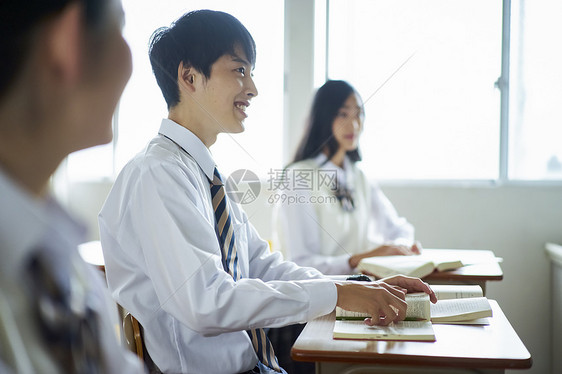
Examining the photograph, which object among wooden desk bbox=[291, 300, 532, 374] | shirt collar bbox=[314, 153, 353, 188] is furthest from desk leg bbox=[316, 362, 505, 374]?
shirt collar bbox=[314, 153, 353, 188]

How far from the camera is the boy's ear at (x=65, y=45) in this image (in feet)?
1.24

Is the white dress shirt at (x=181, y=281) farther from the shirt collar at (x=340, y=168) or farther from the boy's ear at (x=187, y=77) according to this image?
the shirt collar at (x=340, y=168)

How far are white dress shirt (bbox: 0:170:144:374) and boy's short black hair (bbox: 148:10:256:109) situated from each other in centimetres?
115

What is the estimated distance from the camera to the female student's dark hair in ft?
9.12

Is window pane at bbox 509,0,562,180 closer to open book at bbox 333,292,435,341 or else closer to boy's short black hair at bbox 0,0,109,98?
open book at bbox 333,292,435,341

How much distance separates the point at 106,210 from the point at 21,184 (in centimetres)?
93

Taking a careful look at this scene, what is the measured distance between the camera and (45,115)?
38 centimetres

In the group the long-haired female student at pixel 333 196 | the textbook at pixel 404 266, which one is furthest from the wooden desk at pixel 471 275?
the long-haired female student at pixel 333 196

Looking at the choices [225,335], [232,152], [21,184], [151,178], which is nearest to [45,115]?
[21,184]

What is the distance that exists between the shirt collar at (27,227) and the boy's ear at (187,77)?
1146 millimetres

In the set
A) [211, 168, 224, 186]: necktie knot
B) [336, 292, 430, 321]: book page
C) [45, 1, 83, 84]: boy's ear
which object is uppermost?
[45, 1, 83, 84]: boy's ear

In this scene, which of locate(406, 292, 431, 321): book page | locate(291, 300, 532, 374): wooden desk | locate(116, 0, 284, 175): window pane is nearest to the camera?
locate(291, 300, 532, 374): wooden desk

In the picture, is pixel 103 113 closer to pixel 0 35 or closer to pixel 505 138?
pixel 0 35

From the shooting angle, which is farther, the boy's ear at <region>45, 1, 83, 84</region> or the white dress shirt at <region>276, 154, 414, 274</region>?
the white dress shirt at <region>276, 154, 414, 274</region>
